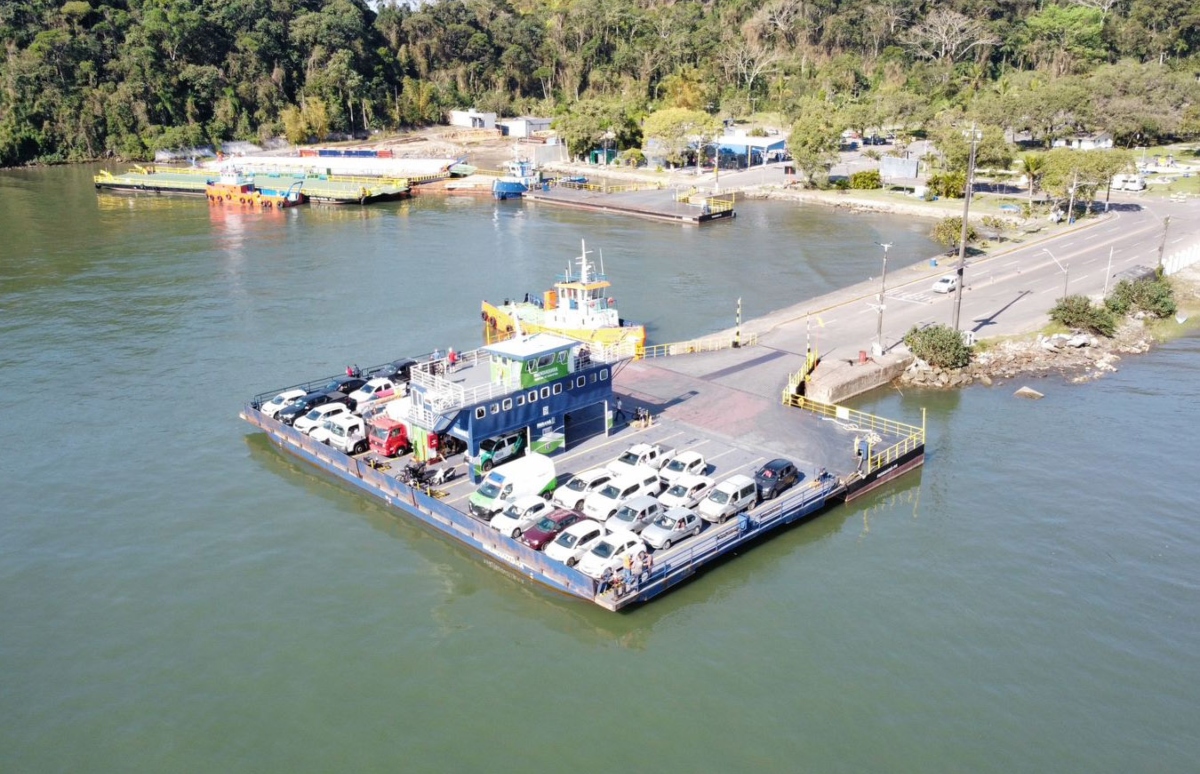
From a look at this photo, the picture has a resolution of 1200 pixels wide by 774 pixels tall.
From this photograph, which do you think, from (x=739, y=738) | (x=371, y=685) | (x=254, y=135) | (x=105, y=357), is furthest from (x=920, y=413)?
(x=254, y=135)

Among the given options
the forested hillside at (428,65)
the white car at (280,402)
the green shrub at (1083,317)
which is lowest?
the white car at (280,402)

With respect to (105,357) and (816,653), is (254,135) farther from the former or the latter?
(816,653)

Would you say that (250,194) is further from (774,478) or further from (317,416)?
(774,478)

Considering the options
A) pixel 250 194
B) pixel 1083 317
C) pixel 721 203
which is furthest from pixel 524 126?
pixel 1083 317

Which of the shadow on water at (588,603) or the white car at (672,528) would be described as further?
the white car at (672,528)

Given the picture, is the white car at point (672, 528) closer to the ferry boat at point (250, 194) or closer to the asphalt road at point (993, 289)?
the asphalt road at point (993, 289)

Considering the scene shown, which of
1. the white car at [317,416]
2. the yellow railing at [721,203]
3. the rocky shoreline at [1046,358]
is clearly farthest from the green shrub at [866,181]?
the white car at [317,416]
